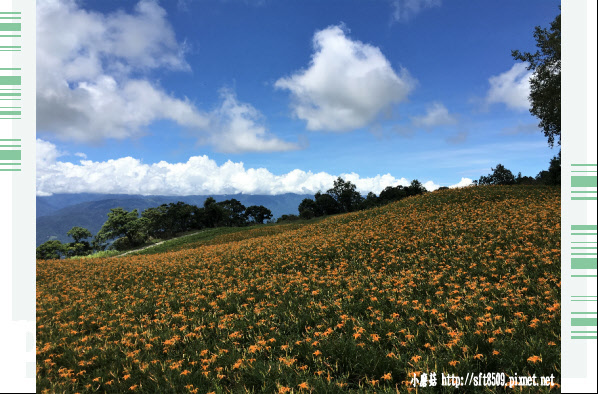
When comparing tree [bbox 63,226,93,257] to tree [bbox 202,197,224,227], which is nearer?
tree [bbox 63,226,93,257]

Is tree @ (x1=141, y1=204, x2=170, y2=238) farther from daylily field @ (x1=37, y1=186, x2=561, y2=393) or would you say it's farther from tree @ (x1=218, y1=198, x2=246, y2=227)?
daylily field @ (x1=37, y1=186, x2=561, y2=393)

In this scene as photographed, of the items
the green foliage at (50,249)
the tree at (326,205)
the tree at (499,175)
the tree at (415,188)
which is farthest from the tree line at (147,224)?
the tree at (499,175)

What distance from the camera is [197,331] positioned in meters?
6.75

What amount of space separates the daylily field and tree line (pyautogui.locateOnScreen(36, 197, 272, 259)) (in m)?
46.9

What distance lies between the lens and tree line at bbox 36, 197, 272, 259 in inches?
2174

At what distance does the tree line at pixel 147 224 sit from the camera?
5522 cm

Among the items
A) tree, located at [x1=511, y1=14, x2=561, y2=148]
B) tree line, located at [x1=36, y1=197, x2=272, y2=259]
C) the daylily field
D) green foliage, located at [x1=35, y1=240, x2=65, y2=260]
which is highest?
tree, located at [x1=511, y1=14, x2=561, y2=148]

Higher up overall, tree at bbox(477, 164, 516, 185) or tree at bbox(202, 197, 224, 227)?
tree at bbox(477, 164, 516, 185)

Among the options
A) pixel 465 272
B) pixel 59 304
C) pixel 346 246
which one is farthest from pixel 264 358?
pixel 59 304

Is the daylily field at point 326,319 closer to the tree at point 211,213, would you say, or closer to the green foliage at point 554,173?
the green foliage at point 554,173

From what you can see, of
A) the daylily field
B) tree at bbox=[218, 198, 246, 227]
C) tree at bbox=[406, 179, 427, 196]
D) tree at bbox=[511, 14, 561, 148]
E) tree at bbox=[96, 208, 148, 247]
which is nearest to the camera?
the daylily field

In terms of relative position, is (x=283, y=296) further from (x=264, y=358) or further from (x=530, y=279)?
(x=530, y=279)

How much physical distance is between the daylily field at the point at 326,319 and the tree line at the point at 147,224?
46887 millimetres

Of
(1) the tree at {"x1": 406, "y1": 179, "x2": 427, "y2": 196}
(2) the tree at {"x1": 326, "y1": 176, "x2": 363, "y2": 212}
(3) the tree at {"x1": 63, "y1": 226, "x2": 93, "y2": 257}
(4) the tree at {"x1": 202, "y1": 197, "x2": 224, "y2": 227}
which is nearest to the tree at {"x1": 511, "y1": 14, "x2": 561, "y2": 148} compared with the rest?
(1) the tree at {"x1": 406, "y1": 179, "x2": 427, "y2": 196}
